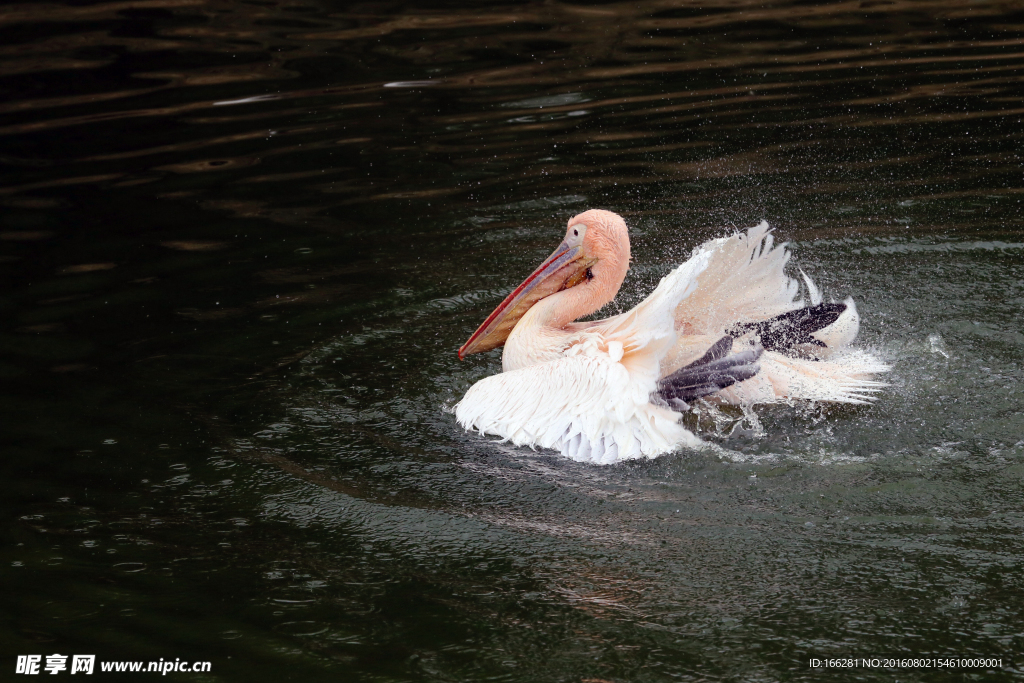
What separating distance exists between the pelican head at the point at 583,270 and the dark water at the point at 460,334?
60 centimetres

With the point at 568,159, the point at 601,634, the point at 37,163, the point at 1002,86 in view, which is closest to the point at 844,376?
the point at 601,634

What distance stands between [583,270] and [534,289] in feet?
0.78

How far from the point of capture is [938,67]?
9.48m

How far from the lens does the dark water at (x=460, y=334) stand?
11.2ft

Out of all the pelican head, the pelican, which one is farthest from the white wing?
the pelican head

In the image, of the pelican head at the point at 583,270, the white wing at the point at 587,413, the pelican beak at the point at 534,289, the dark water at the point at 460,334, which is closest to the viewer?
the dark water at the point at 460,334

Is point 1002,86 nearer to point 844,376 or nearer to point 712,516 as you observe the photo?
point 844,376

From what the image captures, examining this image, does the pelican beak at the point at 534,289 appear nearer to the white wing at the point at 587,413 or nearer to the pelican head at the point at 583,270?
the pelican head at the point at 583,270

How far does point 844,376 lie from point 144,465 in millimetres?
2867

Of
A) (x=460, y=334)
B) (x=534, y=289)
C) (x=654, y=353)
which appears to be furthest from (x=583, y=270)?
(x=460, y=334)

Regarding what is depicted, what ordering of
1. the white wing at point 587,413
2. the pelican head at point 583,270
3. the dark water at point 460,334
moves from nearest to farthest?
1. the dark water at point 460,334
2. the white wing at point 587,413
3. the pelican head at point 583,270

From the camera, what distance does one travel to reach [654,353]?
4312 millimetres

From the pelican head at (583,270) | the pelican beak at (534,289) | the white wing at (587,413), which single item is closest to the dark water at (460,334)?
the white wing at (587,413)

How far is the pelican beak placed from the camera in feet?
16.0
